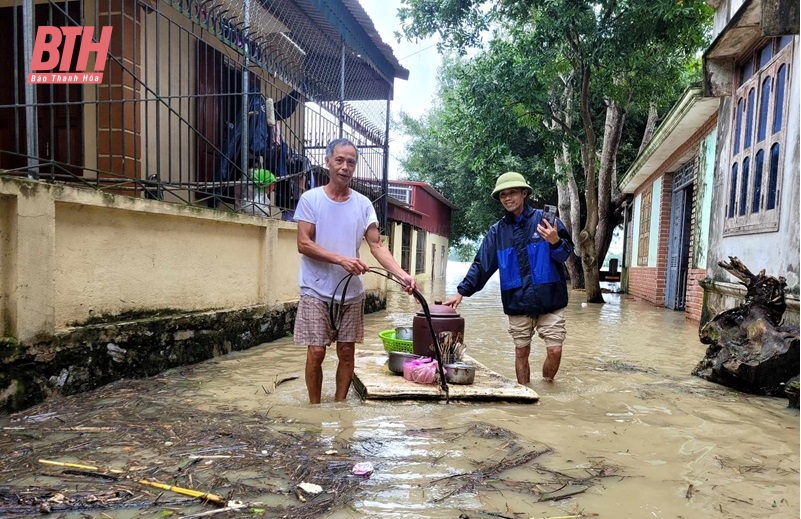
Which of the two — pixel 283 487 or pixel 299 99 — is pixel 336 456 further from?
pixel 299 99

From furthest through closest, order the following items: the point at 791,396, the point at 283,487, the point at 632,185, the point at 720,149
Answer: the point at 632,185, the point at 720,149, the point at 791,396, the point at 283,487

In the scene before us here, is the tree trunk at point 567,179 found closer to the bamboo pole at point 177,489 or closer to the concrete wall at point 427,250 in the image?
the concrete wall at point 427,250

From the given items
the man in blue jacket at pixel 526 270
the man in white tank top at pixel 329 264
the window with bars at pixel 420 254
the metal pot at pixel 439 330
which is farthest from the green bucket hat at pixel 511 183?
the window with bars at pixel 420 254

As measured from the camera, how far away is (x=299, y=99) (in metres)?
7.24

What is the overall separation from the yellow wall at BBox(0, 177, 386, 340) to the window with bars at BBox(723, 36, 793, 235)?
17.0ft

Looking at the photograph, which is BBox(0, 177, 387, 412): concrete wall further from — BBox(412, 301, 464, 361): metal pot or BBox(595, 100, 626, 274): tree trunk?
BBox(595, 100, 626, 274): tree trunk

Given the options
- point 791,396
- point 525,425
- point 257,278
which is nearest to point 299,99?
point 257,278

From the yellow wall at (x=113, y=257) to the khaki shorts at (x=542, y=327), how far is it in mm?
2856

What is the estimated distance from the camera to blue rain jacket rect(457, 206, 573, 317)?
4297mm

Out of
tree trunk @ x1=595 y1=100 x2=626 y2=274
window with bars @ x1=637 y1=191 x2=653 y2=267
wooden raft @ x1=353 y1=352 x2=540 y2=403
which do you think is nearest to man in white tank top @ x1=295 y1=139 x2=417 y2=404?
wooden raft @ x1=353 y1=352 x2=540 y2=403

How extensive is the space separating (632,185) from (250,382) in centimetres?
1416

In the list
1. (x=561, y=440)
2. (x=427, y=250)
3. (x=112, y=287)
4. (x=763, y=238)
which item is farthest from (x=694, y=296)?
(x=427, y=250)

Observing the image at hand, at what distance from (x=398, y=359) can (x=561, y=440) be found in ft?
4.91

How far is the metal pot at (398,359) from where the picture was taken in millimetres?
4145
